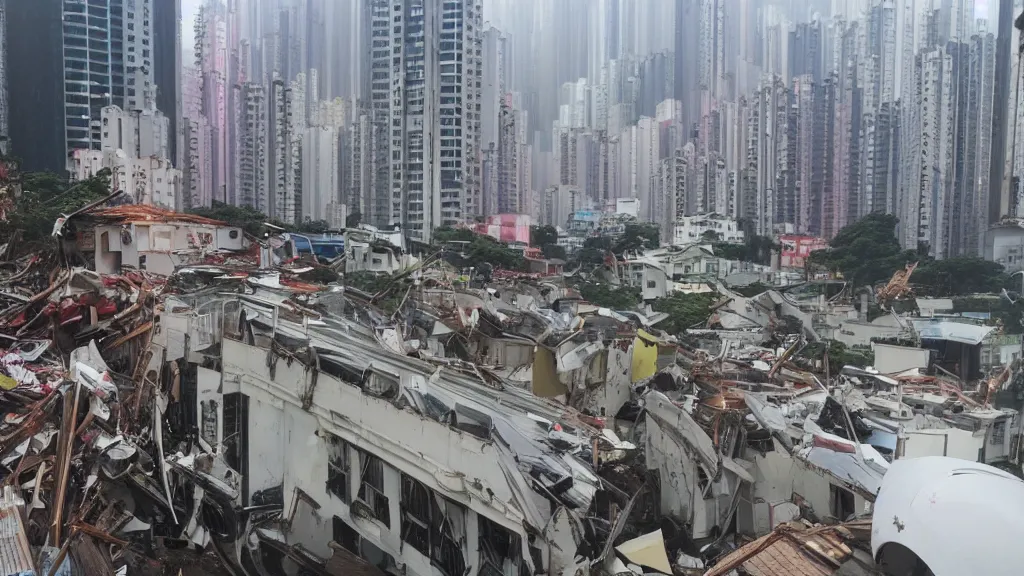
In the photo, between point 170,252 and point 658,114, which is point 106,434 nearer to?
point 170,252

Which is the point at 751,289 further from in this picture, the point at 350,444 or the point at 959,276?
the point at 350,444

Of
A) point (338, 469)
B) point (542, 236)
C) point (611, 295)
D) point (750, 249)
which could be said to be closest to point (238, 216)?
point (542, 236)

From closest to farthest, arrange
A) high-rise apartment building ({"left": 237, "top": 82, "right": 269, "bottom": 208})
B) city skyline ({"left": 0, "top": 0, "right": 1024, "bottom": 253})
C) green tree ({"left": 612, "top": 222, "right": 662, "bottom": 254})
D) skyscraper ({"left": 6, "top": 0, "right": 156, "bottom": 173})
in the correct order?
city skyline ({"left": 0, "top": 0, "right": 1024, "bottom": 253})
skyscraper ({"left": 6, "top": 0, "right": 156, "bottom": 173})
green tree ({"left": 612, "top": 222, "right": 662, "bottom": 254})
high-rise apartment building ({"left": 237, "top": 82, "right": 269, "bottom": 208})

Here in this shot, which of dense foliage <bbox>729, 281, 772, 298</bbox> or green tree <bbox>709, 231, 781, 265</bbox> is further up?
green tree <bbox>709, 231, 781, 265</bbox>

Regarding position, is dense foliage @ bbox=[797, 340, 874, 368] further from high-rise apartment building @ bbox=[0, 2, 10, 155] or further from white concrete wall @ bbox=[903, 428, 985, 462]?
high-rise apartment building @ bbox=[0, 2, 10, 155]

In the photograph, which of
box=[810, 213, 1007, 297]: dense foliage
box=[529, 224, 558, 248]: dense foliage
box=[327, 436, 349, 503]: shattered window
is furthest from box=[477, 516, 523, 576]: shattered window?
box=[529, 224, 558, 248]: dense foliage

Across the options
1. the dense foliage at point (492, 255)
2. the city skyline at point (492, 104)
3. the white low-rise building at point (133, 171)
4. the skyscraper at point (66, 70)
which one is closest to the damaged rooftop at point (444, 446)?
the white low-rise building at point (133, 171)

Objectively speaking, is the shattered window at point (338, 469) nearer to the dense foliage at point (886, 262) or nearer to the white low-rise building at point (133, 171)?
the dense foliage at point (886, 262)
